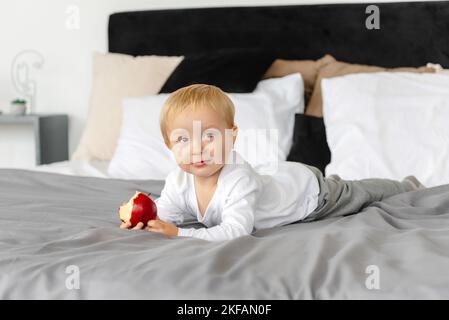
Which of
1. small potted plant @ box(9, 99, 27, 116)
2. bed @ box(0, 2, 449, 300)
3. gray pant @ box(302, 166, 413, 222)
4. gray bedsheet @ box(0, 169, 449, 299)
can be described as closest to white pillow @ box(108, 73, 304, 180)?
bed @ box(0, 2, 449, 300)

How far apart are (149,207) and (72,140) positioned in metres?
2.34

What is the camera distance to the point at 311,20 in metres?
3.02

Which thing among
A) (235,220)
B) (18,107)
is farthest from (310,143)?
(18,107)

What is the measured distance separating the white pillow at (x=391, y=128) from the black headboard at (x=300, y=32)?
45 centimetres

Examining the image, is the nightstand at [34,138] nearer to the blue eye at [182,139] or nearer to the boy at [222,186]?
the boy at [222,186]

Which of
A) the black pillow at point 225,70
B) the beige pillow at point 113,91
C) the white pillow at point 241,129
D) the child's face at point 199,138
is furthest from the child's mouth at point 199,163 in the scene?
the beige pillow at point 113,91

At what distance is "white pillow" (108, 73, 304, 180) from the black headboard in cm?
41

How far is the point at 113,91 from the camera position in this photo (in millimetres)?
2939

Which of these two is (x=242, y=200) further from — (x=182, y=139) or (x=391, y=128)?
(x=391, y=128)

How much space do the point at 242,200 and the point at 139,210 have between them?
21 cm

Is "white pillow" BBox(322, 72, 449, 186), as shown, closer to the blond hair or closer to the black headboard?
the black headboard

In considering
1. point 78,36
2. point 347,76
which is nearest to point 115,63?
point 78,36

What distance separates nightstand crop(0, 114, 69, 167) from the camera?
3.39 meters
